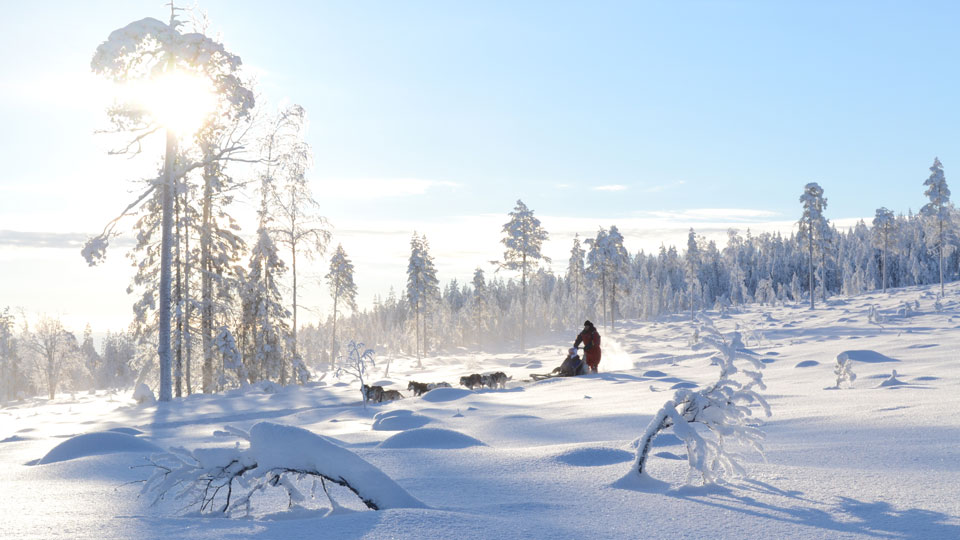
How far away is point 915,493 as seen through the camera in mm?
2945

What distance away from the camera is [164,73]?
42.2 ft

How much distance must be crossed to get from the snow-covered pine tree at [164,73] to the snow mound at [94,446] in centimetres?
862

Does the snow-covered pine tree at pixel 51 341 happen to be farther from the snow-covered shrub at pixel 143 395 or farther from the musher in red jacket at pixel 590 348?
the musher in red jacket at pixel 590 348

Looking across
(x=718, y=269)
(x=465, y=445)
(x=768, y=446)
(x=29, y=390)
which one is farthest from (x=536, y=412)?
(x=718, y=269)

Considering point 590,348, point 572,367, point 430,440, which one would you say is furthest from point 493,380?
point 430,440

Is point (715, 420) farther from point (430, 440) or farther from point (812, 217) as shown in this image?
point (812, 217)

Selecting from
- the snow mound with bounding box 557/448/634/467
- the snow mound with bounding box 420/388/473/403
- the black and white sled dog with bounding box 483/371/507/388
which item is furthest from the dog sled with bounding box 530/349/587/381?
the snow mound with bounding box 557/448/634/467

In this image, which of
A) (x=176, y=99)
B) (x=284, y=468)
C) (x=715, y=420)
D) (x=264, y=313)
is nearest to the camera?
(x=284, y=468)

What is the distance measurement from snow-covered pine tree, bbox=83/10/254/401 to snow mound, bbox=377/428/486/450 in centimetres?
981

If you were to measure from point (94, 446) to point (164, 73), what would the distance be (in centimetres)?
1029

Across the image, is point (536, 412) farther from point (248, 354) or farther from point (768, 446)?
point (248, 354)

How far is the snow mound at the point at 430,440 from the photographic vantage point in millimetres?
5172

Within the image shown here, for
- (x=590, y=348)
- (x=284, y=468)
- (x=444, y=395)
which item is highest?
(x=284, y=468)

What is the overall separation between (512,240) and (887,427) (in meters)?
43.9
